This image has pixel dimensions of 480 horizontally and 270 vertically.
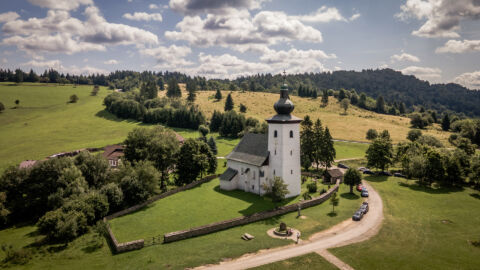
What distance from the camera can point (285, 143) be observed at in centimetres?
4838

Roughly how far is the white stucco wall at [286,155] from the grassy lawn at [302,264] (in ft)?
64.0

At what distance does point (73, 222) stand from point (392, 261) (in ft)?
128

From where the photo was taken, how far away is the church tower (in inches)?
1901

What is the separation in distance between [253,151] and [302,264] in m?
28.3

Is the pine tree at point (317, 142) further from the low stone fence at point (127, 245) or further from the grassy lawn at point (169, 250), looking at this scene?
the low stone fence at point (127, 245)

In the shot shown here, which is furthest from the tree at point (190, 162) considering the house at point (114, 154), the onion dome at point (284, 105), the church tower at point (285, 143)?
the house at point (114, 154)

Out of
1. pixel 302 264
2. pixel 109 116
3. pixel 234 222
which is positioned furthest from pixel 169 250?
pixel 109 116

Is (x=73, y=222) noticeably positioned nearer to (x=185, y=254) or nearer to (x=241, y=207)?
(x=185, y=254)

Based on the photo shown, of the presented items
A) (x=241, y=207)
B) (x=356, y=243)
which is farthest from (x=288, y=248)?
(x=241, y=207)

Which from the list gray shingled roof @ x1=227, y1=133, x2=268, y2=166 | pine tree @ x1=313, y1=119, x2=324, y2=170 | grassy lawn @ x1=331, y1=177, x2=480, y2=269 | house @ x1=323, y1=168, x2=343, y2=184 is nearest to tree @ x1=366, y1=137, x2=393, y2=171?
pine tree @ x1=313, y1=119, x2=324, y2=170

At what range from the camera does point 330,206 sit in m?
46.4

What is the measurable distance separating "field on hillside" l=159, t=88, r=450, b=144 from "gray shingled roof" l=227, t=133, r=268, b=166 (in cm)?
6783

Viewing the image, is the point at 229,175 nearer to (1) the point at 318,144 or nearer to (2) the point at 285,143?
(2) the point at 285,143

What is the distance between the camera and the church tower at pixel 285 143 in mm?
48281
